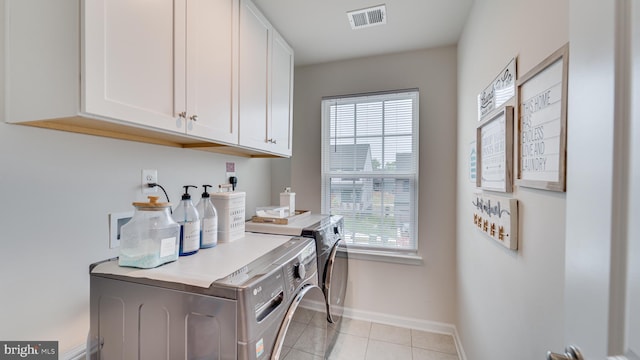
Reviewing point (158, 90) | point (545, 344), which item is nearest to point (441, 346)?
point (545, 344)

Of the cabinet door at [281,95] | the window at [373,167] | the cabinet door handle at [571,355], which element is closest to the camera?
the cabinet door handle at [571,355]

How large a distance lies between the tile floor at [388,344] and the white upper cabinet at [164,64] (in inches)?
70.0

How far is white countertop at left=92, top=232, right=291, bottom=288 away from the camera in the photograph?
32.7 inches

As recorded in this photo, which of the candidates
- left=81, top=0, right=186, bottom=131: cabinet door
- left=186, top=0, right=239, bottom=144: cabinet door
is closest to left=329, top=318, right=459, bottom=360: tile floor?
left=186, top=0, right=239, bottom=144: cabinet door

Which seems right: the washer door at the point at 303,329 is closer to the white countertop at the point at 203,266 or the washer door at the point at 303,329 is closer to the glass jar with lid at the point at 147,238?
the white countertop at the point at 203,266

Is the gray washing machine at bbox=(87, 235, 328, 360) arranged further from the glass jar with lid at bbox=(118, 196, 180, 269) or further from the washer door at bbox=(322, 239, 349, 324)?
the washer door at bbox=(322, 239, 349, 324)

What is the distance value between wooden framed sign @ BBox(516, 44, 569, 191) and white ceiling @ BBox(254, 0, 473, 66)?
1033 mm

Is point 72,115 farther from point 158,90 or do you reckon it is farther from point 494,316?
point 494,316

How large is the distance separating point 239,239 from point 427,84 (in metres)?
1.98

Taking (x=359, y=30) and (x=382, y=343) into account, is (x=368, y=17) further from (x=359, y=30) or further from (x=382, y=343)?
(x=382, y=343)

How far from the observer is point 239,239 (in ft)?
4.46

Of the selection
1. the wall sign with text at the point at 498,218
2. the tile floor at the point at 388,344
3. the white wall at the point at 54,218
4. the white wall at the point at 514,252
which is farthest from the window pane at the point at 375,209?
the white wall at the point at 54,218

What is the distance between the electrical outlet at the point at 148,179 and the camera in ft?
4.05

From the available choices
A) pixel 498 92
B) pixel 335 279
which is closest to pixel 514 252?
pixel 498 92
